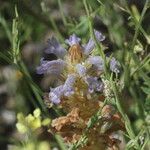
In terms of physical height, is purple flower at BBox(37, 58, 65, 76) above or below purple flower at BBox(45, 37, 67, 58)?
below

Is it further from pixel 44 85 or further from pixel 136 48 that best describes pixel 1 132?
pixel 136 48

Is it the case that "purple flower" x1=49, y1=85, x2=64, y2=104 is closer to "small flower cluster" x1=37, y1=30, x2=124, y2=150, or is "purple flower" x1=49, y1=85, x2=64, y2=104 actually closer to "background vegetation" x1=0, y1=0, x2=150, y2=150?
"small flower cluster" x1=37, y1=30, x2=124, y2=150

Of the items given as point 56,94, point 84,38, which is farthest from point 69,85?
point 84,38

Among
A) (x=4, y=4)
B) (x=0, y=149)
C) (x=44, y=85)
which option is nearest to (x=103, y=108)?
(x=4, y=4)

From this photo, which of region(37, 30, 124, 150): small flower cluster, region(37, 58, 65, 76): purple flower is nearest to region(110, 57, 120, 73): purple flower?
region(37, 30, 124, 150): small flower cluster

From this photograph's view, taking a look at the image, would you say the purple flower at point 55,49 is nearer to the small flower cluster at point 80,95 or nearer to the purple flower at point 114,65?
the small flower cluster at point 80,95

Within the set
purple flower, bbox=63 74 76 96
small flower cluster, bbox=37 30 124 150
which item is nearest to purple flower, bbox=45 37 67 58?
small flower cluster, bbox=37 30 124 150
